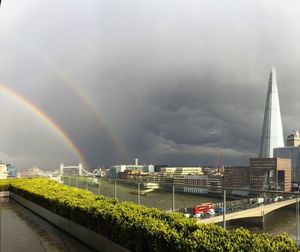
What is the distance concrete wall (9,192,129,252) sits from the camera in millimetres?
6902

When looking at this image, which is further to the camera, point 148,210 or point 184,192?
point 184,192

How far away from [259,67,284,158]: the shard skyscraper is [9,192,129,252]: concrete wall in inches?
4740

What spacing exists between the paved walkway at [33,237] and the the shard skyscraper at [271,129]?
396 ft

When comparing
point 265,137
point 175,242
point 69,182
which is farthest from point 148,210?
point 265,137

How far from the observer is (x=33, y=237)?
912 cm

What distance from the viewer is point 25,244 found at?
8.33 meters

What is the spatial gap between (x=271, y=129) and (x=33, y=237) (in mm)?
131782

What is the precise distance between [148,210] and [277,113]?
136 meters

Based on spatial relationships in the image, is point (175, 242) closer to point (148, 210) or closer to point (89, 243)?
point (148, 210)

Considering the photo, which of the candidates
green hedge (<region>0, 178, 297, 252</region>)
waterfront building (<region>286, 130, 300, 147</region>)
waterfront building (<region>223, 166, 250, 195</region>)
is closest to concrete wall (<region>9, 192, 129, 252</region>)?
green hedge (<region>0, 178, 297, 252</region>)

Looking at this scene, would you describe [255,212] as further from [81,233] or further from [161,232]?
[81,233]

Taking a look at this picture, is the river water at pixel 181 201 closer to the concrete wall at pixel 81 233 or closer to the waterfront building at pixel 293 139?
the concrete wall at pixel 81 233

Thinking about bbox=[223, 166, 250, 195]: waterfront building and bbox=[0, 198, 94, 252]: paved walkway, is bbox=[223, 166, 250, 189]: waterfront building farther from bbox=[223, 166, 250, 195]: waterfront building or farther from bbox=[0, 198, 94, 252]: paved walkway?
bbox=[0, 198, 94, 252]: paved walkway

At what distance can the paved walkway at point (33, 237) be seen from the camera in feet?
26.0
